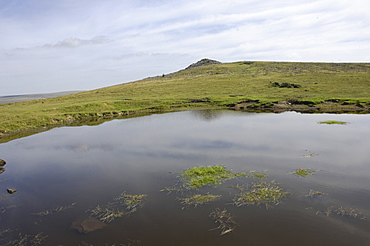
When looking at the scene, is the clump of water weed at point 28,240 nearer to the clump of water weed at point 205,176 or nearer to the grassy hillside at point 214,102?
the clump of water weed at point 205,176

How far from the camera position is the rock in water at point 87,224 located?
602 inches

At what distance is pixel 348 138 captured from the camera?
32.4m

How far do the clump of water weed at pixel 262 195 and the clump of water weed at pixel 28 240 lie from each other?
11.3 metres

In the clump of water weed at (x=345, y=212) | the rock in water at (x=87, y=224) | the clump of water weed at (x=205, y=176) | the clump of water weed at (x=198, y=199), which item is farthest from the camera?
the clump of water weed at (x=205, y=176)

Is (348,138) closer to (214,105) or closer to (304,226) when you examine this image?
(304,226)

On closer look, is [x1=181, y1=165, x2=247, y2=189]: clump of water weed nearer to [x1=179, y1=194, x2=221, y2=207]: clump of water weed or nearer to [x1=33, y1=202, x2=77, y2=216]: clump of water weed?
[x1=179, y1=194, x2=221, y2=207]: clump of water weed

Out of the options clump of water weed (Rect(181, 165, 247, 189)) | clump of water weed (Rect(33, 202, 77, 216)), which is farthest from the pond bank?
clump of water weed (Rect(181, 165, 247, 189))

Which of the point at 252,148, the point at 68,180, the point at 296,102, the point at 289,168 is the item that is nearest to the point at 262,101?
the point at 296,102

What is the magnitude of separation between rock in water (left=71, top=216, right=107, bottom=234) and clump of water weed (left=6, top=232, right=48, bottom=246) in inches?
65.1

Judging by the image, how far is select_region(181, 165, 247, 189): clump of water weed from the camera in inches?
803

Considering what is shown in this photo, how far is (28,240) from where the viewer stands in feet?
48.1

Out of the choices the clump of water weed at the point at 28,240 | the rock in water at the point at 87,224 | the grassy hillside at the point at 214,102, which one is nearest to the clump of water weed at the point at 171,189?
the rock in water at the point at 87,224

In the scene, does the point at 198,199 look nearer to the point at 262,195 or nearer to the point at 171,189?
the point at 171,189

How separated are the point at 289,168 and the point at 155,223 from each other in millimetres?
13032
